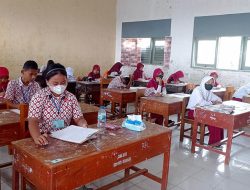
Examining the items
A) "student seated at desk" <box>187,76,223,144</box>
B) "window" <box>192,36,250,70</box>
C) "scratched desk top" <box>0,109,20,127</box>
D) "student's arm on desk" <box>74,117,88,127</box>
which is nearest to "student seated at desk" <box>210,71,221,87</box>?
"window" <box>192,36,250,70</box>

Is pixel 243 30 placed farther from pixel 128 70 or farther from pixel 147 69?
pixel 128 70

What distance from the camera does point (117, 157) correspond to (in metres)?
1.80

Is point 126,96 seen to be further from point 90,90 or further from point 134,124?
point 134,124

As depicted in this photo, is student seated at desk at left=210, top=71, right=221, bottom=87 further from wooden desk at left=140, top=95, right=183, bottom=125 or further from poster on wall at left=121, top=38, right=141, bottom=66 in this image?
poster on wall at left=121, top=38, right=141, bottom=66

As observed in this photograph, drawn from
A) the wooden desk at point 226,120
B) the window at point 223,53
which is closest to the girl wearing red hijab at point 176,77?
the window at point 223,53

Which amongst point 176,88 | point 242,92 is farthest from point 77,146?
point 176,88

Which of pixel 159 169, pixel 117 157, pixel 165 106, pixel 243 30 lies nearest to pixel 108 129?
pixel 117 157

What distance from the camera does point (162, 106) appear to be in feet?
13.1

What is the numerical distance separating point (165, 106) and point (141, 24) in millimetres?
4946

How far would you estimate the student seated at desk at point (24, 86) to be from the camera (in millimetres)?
3004

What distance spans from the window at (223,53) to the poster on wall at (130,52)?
2106 millimetres

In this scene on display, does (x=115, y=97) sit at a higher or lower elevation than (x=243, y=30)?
lower

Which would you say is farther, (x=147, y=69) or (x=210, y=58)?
(x=147, y=69)

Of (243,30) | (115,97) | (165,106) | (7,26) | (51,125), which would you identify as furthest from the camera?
(7,26)
